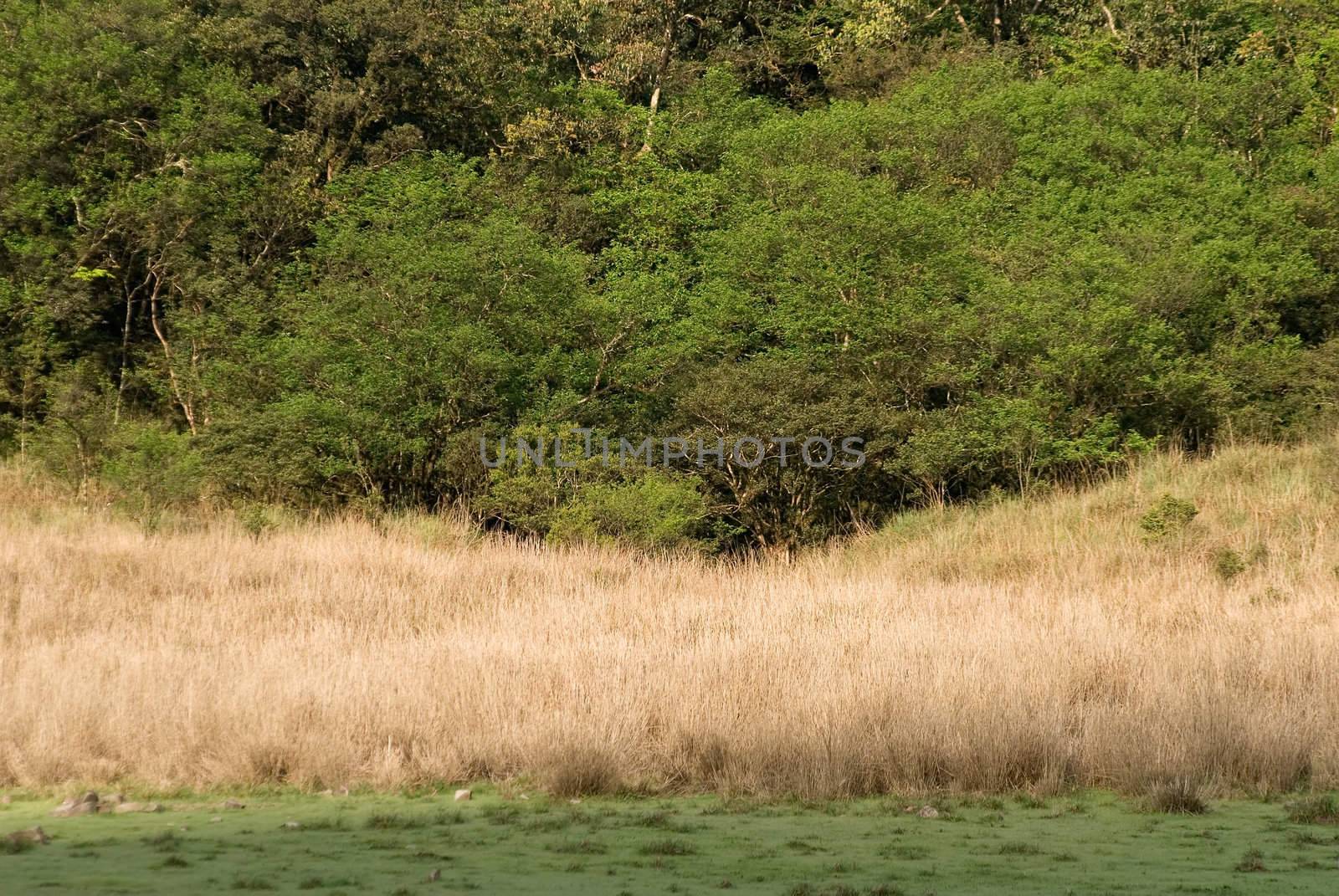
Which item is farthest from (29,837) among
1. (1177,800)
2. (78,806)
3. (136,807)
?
(1177,800)

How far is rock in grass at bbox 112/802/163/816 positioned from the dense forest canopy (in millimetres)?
15619

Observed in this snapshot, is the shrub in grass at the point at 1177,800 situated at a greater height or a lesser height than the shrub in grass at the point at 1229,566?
lesser

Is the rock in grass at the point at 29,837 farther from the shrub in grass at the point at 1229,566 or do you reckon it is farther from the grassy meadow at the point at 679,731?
the shrub in grass at the point at 1229,566

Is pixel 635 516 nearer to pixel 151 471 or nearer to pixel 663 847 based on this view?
pixel 151 471

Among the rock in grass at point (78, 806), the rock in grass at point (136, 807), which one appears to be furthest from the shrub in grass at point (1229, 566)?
the rock in grass at point (78, 806)

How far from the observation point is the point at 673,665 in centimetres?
1169

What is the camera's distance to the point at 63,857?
22.0ft

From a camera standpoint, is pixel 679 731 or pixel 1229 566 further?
pixel 1229 566

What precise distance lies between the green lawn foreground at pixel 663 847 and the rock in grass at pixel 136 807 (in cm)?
10

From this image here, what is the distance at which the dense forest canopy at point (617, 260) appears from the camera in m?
27.0

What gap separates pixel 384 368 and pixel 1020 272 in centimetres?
1210

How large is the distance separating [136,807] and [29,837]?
4.06 feet

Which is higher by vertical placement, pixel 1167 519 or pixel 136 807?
pixel 1167 519

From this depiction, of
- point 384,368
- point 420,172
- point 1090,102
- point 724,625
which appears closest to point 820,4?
point 1090,102
